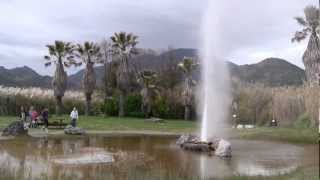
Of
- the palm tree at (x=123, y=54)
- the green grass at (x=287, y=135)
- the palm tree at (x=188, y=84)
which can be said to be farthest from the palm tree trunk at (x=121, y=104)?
the green grass at (x=287, y=135)

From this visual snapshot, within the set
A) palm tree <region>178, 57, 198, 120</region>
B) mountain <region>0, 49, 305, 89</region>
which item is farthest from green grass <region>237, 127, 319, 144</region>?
mountain <region>0, 49, 305, 89</region>

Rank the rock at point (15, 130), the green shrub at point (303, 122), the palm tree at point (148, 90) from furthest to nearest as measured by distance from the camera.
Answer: the palm tree at point (148, 90) → the green shrub at point (303, 122) → the rock at point (15, 130)

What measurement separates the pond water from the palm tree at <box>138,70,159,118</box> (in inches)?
1159

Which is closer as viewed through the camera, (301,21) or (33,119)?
(33,119)

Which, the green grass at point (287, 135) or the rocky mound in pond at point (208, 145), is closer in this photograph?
the rocky mound in pond at point (208, 145)

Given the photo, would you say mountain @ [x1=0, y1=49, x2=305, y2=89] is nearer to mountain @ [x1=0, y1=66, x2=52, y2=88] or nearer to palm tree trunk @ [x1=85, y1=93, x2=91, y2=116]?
mountain @ [x1=0, y1=66, x2=52, y2=88]

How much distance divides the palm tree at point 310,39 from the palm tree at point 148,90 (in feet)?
47.8

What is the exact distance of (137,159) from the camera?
19.3 m

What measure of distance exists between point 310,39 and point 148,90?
52.6ft

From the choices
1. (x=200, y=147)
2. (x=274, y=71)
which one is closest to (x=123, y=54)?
(x=200, y=147)

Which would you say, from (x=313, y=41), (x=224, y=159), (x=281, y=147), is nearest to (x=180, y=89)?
(x=313, y=41)

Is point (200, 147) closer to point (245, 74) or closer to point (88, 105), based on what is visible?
point (88, 105)

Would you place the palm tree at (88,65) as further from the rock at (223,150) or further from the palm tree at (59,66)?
the rock at (223,150)

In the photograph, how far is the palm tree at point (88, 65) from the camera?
57750mm
